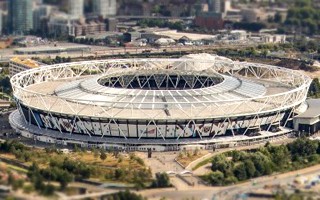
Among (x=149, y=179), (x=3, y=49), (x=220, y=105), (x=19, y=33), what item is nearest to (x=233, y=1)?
(x=19, y=33)

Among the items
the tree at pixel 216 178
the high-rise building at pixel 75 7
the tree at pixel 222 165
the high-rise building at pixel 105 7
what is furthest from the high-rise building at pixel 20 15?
the tree at pixel 216 178

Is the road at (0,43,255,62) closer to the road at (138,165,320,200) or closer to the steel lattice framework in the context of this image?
the steel lattice framework

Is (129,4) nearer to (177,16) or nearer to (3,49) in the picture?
(177,16)

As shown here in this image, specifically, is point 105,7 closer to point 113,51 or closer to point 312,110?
point 113,51

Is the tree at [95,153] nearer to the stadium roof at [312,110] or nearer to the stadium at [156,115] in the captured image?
the stadium at [156,115]

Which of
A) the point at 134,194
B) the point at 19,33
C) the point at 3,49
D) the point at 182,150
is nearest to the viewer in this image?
the point at 134,194

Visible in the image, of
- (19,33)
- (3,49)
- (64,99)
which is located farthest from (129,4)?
(64,99)

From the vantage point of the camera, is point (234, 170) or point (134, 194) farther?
point (234, 170)

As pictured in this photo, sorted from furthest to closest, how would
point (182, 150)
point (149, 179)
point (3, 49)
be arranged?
point (3, 49), point (182, 150), point (149, 179)
